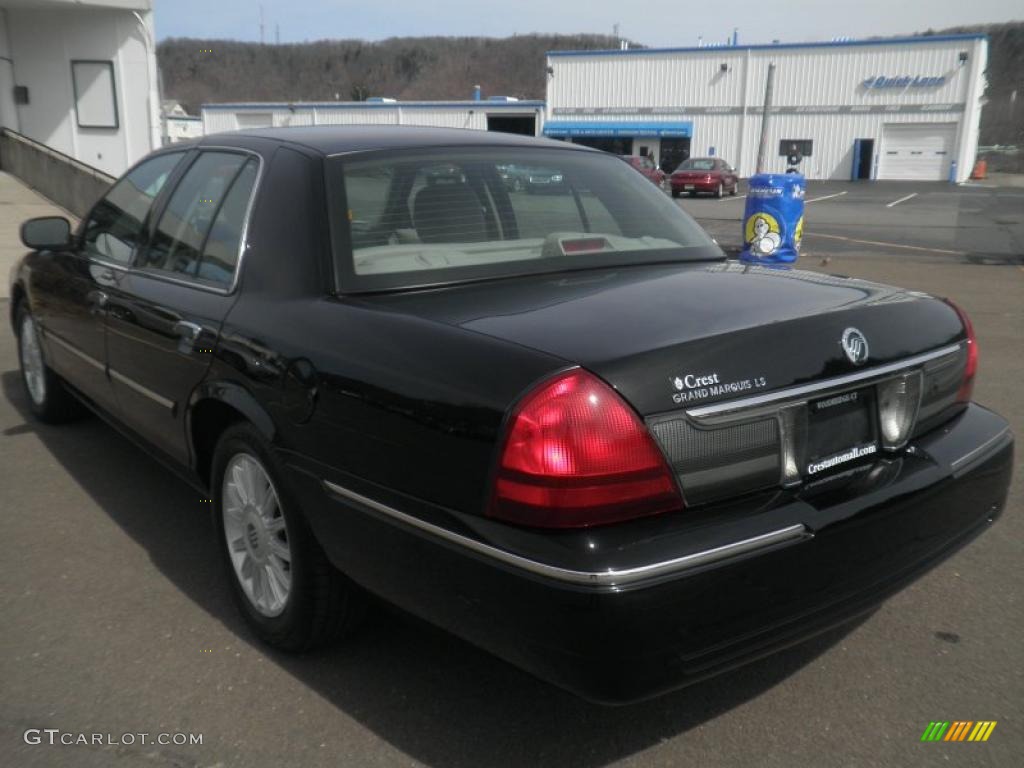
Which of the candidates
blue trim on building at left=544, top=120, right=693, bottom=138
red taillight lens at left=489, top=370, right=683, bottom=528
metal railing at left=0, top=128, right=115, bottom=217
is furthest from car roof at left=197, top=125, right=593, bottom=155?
blue trim on building at left=544, top=120, right=693, bottom=138

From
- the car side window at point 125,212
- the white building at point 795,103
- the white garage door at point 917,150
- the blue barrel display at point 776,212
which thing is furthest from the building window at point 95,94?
the white garage door at point 917,150

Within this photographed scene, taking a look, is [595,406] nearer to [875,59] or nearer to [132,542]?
[132,542]

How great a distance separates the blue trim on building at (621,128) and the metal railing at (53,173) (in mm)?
35961

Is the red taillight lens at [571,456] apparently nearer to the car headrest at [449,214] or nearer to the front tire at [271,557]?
the front tire at [271,557]

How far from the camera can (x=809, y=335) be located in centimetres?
240

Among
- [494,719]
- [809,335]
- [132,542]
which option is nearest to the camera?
[809,335]

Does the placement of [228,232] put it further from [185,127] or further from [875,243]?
[185,127]

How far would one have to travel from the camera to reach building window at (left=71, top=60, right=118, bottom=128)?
18.5 m

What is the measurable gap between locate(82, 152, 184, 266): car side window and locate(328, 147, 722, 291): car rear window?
1272mm

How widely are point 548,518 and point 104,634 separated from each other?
1.85 m

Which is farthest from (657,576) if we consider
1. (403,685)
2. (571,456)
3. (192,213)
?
(192,213)

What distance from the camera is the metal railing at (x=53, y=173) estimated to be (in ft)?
50.2

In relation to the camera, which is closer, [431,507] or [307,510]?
[431,507]

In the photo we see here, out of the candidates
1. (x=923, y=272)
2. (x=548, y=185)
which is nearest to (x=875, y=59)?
(x=923, y=272)
